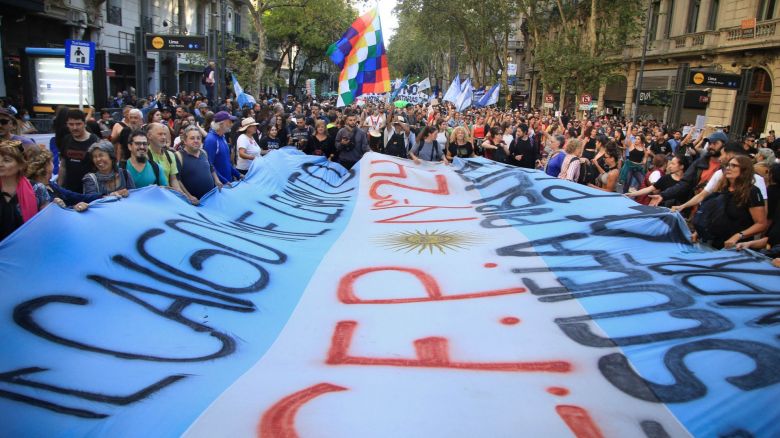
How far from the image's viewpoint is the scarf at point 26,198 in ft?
14.1

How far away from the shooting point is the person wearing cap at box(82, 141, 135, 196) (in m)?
5.22

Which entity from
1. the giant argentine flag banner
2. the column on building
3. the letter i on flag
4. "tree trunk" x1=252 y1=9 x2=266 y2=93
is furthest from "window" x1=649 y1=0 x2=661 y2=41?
the giant argentine flag banner

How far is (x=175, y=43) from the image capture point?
1934 centimetres

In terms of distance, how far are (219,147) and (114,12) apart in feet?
80.3

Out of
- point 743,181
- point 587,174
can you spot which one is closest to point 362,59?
point 587,174

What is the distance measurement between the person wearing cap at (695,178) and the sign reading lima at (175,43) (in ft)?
51.4

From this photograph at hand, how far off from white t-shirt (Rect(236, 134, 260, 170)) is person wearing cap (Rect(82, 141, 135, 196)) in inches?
153

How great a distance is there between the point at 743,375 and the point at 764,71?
2863cm

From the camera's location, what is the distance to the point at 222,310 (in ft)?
14.0

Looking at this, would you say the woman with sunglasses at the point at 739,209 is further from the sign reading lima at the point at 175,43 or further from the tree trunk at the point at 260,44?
the tree trunk at the point at 260,44

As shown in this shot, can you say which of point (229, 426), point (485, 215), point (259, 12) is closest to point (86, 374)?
point (229, 426)

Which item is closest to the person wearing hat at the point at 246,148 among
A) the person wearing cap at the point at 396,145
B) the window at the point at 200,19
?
the person wearing cap at the point at 396,145

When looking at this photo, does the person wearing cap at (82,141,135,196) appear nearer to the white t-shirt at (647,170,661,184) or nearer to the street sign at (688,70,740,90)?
the white t-shirt at (647,170,661,184)

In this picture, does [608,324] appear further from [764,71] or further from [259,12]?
[764,71]
